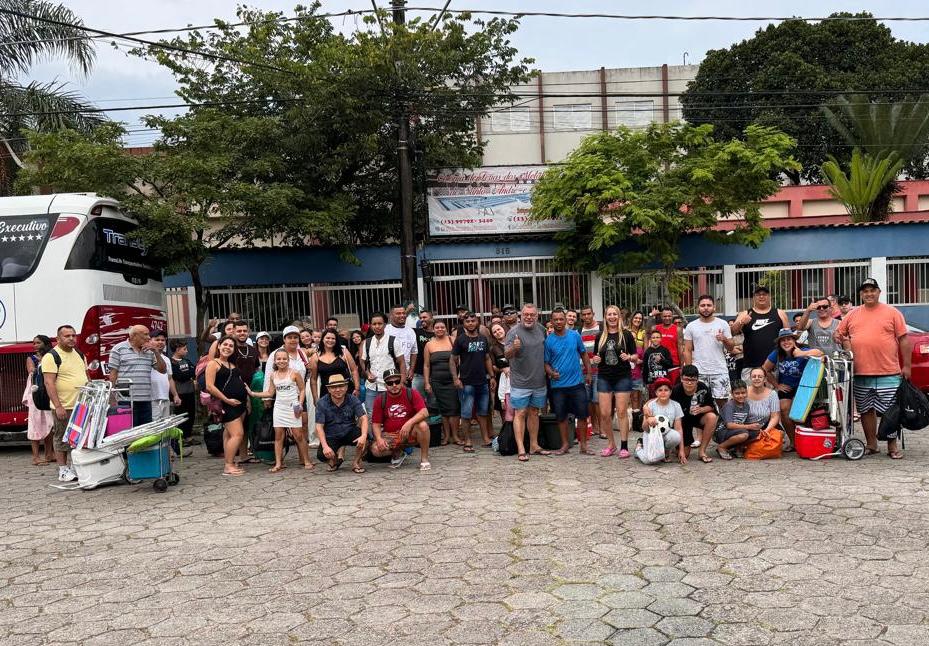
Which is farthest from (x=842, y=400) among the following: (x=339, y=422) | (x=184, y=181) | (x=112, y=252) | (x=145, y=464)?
(x=184, y=181)

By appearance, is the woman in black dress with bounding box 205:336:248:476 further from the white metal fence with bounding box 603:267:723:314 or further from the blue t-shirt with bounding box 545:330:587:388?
the white metal fence with bounding box 603:267:723:314

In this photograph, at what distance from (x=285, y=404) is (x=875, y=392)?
644 cm

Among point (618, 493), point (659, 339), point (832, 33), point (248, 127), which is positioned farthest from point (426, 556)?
point (832, 33)

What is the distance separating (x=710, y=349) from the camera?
30.3ft

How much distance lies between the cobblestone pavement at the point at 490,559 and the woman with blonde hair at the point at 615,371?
86cm

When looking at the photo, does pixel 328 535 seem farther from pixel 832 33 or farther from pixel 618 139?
pixel 832 33

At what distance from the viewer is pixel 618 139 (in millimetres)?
16984

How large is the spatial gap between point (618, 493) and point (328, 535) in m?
2.73

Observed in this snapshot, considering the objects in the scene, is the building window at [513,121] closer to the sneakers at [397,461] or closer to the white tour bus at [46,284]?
the white tour bus at [46,284]

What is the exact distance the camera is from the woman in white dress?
30.2 ft

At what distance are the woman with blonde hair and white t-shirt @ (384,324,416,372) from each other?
2443 millimetres

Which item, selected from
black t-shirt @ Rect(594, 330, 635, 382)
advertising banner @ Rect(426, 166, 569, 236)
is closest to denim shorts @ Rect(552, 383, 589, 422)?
black t-shirt @ Rect(594, 330, 635, 382)

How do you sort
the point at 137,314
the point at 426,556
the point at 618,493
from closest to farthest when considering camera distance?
the point at 426,556 → the point at 618,493 → the point at 137,314

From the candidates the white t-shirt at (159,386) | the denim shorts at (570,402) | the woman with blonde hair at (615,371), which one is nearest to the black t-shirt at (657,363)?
the woman with blonde hair at (615,371)
